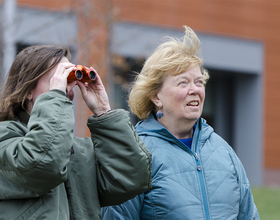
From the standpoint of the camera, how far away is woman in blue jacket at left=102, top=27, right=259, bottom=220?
2.68m

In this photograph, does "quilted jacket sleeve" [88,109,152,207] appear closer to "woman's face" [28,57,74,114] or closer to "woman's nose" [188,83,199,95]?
"woman's face" [28,57,74,114]

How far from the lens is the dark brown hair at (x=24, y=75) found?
2424mm

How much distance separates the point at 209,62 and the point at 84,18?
31.3 feet

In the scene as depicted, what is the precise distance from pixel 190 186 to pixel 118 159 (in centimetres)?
53

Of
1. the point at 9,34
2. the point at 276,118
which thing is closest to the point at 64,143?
the point at 9,34

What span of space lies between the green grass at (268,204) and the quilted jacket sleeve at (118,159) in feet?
22.0

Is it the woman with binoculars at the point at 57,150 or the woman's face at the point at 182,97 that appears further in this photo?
the woman's face at the point at 182,97

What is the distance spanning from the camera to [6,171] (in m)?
2.16

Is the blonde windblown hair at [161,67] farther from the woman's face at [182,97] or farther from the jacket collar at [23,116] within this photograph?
the jacket collar at [23,116]

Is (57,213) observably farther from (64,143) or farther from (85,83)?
(85,83)

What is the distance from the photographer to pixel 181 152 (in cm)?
281

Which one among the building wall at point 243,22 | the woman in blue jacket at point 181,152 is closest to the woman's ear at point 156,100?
the woman in blue jacket at point 181,152

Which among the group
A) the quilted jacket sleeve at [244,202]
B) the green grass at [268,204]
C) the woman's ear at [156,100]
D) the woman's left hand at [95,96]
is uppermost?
the woman's left hand at [95,96]

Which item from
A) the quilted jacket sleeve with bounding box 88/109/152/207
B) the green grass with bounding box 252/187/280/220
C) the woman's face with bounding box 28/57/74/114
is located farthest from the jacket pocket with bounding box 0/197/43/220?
the green grass with bounding box 252/187/280/220
